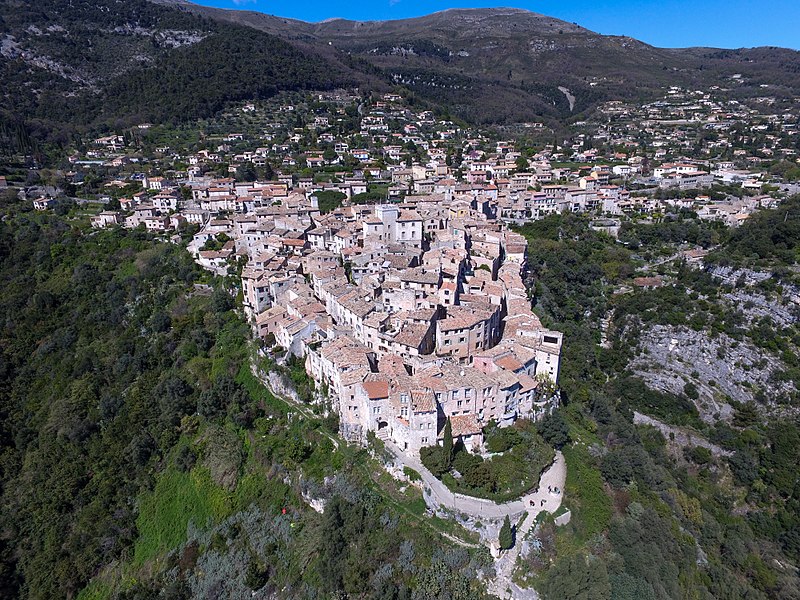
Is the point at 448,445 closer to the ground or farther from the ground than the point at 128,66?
closer to the ground

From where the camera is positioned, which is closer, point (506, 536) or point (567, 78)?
point (506, 536)

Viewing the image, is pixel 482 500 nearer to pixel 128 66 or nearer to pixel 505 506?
pixel 505 506

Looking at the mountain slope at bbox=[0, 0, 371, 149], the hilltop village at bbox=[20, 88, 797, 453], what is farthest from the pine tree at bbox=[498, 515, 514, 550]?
the mountain slope at bbox=[0, 0, 371, 149]

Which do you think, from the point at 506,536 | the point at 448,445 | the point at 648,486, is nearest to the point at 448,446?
the point at 448,445

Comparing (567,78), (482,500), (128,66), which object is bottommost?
(482,500)

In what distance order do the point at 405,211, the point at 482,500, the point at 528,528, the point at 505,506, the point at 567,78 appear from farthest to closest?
the point at 567,78
the point at 405,211
the point at 482,500
the point at 505,506
the point at 528,528

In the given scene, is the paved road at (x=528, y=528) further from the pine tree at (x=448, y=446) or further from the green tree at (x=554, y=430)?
the pine tree at (x=448, y=446)

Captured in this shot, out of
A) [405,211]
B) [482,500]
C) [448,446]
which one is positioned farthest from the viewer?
[405,211]

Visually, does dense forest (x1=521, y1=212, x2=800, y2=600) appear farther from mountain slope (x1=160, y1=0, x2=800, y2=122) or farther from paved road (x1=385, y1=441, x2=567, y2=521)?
mountain slope (x1=160, y1=0, x2=800, y2=122)

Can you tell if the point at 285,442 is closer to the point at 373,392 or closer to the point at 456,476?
the point at 373,392
